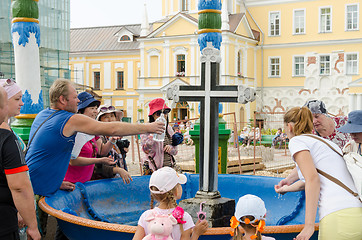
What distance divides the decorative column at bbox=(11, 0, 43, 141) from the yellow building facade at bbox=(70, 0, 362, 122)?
29812mm

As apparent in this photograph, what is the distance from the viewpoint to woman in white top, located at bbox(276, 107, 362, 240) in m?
3.20

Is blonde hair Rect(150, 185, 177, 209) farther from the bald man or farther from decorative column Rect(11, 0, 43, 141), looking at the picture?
decorative column Rect(11, 0, 43, 141)

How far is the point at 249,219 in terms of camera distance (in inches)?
123

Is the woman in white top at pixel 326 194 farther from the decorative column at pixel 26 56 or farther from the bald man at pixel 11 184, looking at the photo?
the decorative column at pixel 26 56

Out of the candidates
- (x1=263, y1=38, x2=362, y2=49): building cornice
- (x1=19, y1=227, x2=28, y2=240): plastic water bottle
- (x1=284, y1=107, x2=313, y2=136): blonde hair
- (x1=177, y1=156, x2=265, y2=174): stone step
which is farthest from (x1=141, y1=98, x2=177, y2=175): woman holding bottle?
(x1=263, y1=38, x2=362, y2=49): building cornice

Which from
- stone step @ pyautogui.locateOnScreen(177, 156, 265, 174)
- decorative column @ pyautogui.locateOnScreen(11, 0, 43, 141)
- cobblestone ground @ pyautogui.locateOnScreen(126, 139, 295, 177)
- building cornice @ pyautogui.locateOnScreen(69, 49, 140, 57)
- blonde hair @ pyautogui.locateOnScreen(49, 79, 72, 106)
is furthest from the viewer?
building cornice @ pyautogui.locateOnScreen(69, 49, 140, 57)

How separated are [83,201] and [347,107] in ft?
114

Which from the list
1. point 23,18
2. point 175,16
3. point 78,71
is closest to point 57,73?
point 175,16

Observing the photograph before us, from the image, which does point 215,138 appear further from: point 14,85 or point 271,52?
point 271,52

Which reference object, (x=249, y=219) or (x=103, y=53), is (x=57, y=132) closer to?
(x=249, y=219)

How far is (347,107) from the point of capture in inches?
1452

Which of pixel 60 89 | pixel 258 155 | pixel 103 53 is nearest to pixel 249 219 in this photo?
pixel 60 89

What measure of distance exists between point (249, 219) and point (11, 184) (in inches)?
64.8

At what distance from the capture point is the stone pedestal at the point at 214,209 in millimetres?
4504
